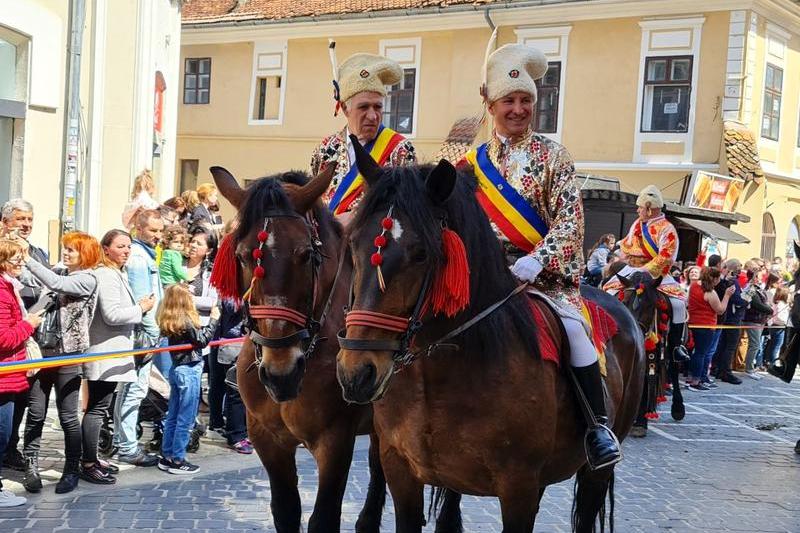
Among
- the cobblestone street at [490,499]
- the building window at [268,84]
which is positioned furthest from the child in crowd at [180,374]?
the building window at [268,84]

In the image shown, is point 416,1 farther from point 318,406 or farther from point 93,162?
point 318,406

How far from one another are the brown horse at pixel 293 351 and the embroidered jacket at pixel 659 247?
20.1ft

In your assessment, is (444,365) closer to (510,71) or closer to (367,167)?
(367,167)

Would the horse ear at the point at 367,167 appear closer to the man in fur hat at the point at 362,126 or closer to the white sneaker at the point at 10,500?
the man in fur hat at the point at 362,126

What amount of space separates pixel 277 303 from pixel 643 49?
2254 centimetres

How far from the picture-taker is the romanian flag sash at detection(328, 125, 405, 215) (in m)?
5.57

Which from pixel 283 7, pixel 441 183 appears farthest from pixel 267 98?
pixel 441 183

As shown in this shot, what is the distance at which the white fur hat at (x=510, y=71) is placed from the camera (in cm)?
475

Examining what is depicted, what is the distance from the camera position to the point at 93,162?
1437 centimetres

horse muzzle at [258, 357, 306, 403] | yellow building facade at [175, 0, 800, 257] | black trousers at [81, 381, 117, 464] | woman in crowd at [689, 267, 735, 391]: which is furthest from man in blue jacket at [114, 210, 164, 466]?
yellow building facade at [175, 0, 800, 257]

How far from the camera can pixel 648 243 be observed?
1062 cm

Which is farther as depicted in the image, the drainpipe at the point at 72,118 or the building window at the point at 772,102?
the building window at the point at 772,102

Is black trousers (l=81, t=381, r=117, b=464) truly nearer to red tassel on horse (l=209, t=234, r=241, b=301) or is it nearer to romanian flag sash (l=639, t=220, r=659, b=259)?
red tassel on horse (l=209, t=234, r=241, b=301)

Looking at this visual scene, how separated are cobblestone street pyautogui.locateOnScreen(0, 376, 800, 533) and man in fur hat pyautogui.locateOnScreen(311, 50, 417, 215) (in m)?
2.44
